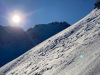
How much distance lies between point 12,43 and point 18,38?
379 centimetres

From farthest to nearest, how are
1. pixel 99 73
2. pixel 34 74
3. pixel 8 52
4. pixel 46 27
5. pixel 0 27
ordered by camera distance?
pixel 46 27
pixel 0 27
pixel 8 52
pixel 34 74
pixel 99 73

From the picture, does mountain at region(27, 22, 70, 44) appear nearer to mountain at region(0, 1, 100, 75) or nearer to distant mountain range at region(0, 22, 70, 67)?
distant mountain range at region(0, 22, 70, 67)

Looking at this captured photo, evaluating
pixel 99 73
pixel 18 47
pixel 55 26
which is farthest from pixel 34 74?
pixel 55 26

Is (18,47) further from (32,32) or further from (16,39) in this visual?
(32,32)

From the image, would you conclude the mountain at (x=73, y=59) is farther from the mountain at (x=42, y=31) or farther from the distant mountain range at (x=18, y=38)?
the mountain at (x=42, y=31)

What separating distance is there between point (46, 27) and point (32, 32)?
266 inches

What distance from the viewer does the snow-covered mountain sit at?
1146 inches

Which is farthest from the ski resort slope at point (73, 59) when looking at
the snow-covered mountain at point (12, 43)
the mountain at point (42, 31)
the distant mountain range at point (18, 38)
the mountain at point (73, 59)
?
the mountain at point (42, 31)

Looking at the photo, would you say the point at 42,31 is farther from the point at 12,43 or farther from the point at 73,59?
the point at 73,59

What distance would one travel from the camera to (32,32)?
43.4 meters

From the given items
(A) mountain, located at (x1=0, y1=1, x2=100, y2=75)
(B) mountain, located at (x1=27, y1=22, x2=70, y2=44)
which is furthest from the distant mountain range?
(A) mountain, located at (x1=0, y1=1, x2=100, y2=75)

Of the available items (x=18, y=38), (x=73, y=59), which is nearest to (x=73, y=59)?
(x=73, y=59)

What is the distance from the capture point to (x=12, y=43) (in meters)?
34.2

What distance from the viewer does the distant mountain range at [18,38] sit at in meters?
29.8
